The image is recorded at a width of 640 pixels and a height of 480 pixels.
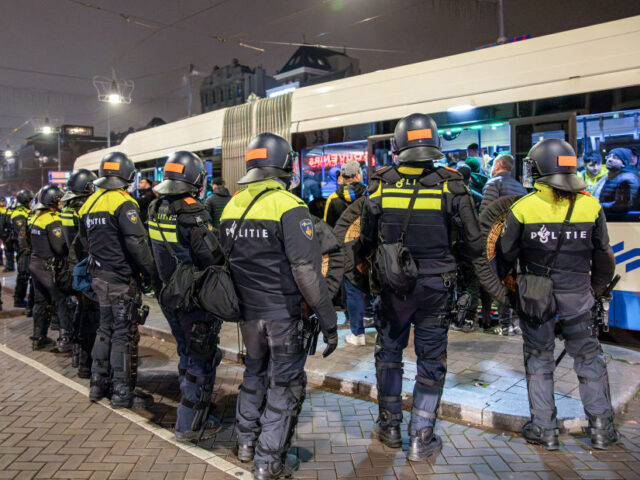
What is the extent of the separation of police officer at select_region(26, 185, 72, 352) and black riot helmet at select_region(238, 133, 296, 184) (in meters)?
4.57

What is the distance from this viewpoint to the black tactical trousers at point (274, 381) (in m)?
3.46

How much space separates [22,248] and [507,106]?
9067 mm

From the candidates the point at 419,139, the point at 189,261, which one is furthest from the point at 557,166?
the point at 189,261

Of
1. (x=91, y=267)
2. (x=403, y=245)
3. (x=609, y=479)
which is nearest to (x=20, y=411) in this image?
(x=91, y=267)

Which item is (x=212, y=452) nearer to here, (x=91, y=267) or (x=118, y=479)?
(x=118, y=479)

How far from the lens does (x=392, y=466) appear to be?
370 centimetres

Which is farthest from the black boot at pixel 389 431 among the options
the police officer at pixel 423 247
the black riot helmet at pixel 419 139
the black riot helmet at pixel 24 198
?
the black riot helmet at pixel 24 198

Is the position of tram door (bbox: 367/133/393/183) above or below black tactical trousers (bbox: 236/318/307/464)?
above

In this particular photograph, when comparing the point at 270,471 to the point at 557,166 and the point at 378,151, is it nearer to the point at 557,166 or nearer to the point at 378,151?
the point at 557,166

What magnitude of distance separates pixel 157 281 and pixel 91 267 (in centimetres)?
71

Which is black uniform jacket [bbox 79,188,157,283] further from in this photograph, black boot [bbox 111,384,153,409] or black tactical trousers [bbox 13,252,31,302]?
black tactical trousers [bbox 13,252,31,302]

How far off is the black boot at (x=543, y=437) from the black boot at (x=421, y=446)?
0.80 metres

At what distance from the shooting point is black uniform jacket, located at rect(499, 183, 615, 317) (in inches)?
152

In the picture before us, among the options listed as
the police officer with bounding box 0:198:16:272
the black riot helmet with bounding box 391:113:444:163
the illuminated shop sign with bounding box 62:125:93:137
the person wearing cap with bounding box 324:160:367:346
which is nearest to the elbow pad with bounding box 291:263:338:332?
the black riot helmet with bounding box 391:113:444:163
